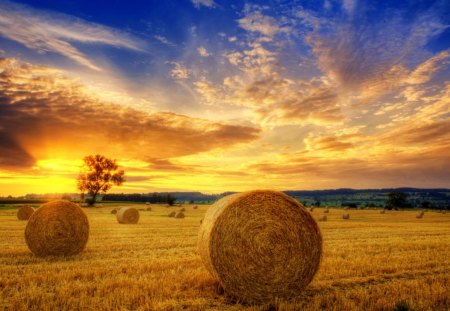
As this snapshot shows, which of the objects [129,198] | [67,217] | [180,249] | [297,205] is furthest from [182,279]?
[129,198]

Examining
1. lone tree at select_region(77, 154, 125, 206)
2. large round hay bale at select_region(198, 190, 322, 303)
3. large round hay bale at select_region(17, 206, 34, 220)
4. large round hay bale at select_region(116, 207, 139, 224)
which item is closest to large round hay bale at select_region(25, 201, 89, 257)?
large round hay bale at select_region(198, 190, 322, 303)

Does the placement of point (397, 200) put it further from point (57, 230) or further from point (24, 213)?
point (57, 230)

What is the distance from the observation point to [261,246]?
7.97 metres

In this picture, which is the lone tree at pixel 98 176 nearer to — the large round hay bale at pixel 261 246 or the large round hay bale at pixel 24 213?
the large round hay bale at pixel 24 213

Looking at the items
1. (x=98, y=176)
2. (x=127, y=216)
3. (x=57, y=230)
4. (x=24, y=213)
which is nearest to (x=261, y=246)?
(x=57, y=230)

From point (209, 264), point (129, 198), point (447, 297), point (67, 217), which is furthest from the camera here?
point (129, 198)

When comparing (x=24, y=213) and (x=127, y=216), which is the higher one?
(x=24, y=213)

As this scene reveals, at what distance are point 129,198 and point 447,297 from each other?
328 feet

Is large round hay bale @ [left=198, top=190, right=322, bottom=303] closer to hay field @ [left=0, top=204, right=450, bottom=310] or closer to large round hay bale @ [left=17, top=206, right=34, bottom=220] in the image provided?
hay field @ [left=0, top=204, right=450, bottom=310]

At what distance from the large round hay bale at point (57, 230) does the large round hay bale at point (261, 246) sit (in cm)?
649

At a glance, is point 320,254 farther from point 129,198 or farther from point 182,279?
point 129,198

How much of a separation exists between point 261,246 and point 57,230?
8100 mm

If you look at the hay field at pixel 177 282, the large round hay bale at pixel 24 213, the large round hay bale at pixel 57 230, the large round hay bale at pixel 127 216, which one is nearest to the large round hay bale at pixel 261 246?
the hay field at pixel 177 282

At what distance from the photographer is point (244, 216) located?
26.8 ft
